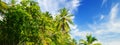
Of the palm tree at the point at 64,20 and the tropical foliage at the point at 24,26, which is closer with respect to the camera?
the tropical foliage at the point at 24,26

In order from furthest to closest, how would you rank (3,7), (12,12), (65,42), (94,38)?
(94,38) < (65,42) < (12,12) < (3,7)

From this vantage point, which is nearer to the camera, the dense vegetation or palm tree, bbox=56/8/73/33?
the dense vegetation

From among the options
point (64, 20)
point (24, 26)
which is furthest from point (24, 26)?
point (64, 20)

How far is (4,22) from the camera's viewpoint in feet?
130

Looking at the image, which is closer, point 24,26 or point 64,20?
point 24,26

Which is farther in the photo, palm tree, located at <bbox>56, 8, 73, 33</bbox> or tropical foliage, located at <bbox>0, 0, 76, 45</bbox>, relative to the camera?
palm tree, located at <bbox>56, 8, 73, 33</bbox>

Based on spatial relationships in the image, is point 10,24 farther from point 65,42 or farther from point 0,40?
point 65,42

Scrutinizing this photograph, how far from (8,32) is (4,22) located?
1421 mm

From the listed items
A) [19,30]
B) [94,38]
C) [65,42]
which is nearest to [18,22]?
[19,30]

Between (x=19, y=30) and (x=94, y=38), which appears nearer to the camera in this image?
(x=19, y=30)

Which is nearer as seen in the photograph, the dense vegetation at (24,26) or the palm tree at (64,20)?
the dense vegetation at (24,26)

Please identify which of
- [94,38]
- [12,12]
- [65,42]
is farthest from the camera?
[94,38]

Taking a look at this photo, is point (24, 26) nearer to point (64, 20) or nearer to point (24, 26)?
point (24, 26)

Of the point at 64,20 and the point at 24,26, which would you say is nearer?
the point at 24,26
